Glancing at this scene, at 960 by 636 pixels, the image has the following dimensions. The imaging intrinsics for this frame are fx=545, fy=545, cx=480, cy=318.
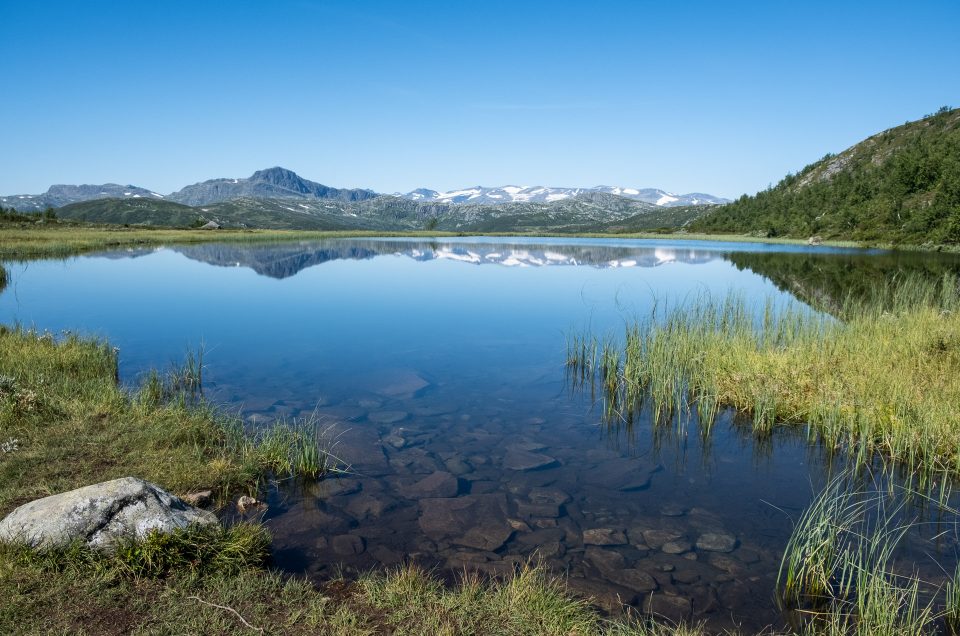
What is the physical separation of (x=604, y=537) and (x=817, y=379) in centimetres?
843

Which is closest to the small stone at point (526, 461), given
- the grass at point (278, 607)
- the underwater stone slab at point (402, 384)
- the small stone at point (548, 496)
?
the small stone at point (548, 496)

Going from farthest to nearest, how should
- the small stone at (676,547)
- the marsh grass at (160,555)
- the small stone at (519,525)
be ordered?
the small stone at (519,525) → the small stone at (676,547) → the marsh grass at (160,555)

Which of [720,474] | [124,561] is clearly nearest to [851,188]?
Result: [720,474]

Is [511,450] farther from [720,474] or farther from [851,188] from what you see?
[851,188]

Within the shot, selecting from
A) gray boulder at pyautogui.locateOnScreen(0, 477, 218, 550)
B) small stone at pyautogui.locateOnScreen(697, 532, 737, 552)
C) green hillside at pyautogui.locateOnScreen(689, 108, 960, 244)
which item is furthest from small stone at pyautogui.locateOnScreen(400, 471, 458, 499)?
green hillside at pyautogui.locateOnScreen(689, 108, 960, 244)

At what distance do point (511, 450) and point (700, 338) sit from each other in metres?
7.83

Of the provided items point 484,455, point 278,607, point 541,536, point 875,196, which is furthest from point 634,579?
point 875,196

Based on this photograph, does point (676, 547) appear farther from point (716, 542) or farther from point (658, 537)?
point (716, 542)

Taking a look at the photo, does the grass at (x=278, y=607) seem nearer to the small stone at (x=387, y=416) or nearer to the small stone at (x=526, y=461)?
the small stone at (x=526, y=461)

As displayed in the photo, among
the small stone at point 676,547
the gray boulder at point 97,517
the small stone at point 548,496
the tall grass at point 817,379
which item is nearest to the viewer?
the gray boulder at point 97,517

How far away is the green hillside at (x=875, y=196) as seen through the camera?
70.8 m

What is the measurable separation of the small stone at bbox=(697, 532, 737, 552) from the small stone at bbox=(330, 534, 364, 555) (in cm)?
476

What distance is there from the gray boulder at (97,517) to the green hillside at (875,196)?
78577 mm

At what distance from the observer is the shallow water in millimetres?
7297
